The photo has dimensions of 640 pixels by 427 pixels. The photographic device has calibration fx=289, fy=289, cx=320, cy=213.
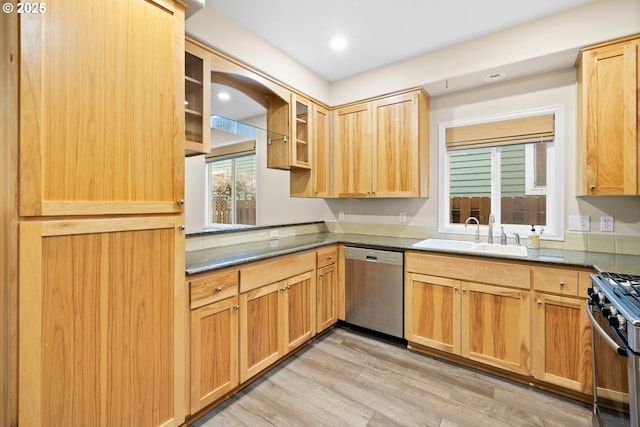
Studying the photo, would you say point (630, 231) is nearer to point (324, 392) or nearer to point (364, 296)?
point (364, 296)

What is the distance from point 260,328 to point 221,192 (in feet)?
4.15

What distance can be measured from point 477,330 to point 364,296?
97cm

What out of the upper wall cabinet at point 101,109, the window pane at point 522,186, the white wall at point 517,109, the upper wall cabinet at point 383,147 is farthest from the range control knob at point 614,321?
the upper wall cabinet at point 101,109

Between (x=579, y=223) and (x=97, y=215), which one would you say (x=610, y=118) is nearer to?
(x=579, y=223)

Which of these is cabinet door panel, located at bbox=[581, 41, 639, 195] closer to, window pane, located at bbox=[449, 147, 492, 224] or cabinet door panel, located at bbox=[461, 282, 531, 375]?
window pane, located at bbox=[449, 147, 492, 224]

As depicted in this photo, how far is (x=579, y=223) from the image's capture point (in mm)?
2336

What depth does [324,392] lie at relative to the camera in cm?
202

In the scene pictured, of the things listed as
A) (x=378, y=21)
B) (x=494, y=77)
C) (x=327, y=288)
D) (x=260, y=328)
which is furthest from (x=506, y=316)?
(x=378, y=21)

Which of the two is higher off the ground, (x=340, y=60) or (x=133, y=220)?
(x=340, y=60)

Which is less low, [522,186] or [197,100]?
[197,100]

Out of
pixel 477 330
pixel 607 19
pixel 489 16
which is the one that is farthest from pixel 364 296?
pixel 607 19

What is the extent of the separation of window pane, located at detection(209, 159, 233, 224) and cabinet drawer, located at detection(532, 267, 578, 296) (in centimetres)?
248

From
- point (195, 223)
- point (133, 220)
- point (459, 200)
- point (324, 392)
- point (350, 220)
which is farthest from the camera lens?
point (350, 220)

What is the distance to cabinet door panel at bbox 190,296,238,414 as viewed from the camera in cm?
170
